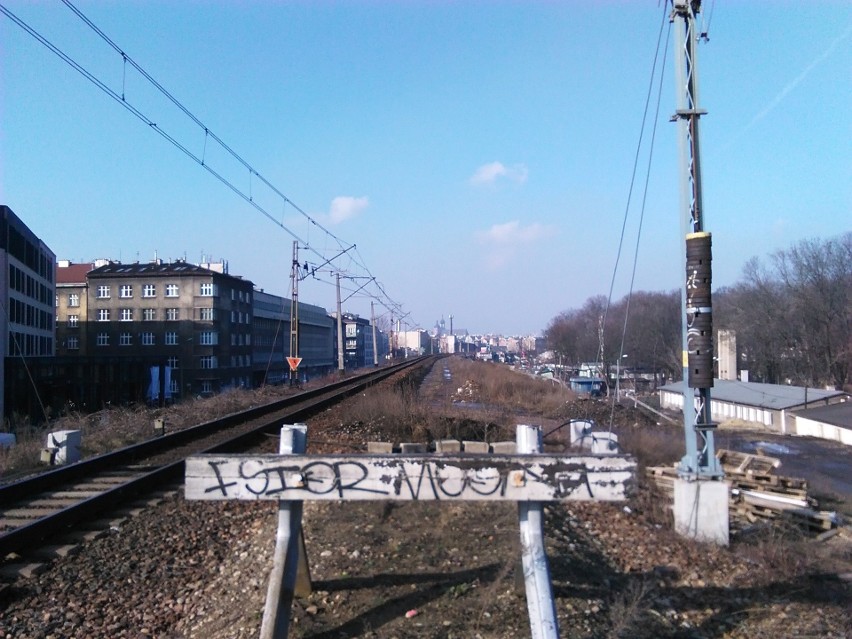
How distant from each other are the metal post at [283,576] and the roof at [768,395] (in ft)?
135

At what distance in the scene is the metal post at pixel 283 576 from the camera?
3.68m

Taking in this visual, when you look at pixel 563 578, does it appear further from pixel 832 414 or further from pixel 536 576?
pixel 832 414

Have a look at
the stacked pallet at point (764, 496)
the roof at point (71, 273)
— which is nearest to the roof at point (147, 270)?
the roof at point (71, 273)

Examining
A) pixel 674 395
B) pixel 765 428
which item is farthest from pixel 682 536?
pixel 674 395

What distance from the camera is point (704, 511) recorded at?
7230 mm

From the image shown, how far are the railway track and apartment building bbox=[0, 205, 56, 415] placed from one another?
24.4 metres

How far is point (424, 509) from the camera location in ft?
22.4

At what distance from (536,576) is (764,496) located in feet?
23.2

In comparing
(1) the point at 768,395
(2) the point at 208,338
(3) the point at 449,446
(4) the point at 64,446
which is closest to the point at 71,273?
(2) the point at 208,338

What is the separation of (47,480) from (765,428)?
40525mm

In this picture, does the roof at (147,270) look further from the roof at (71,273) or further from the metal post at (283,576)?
the metal post at (283,576)

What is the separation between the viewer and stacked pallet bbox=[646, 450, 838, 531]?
8742 mm

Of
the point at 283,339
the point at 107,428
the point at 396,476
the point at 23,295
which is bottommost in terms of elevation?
the point at 107,428

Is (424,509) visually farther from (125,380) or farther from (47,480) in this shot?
(125,380)
